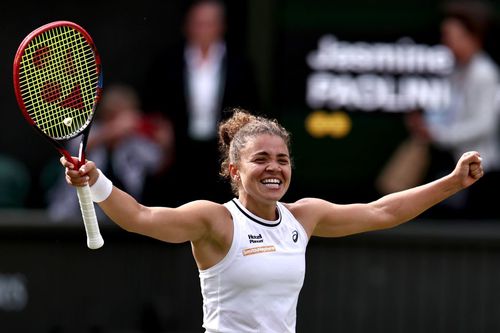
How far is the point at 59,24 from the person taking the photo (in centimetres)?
732

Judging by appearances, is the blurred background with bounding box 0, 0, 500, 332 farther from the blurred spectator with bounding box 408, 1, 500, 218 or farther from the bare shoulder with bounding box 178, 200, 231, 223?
the bare shoulder with bounding box 178, 200, 231, 223

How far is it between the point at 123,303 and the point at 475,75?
3.39 m

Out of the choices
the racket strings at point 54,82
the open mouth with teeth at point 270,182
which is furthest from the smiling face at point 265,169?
the racket strings at point 54,82

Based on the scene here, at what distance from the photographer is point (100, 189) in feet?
22.9

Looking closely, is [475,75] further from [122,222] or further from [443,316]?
[122,222]

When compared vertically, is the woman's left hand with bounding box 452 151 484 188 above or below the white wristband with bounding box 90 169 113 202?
above

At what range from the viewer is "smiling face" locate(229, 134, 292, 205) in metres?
7.53

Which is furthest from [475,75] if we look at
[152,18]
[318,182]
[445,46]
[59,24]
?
[59,24]

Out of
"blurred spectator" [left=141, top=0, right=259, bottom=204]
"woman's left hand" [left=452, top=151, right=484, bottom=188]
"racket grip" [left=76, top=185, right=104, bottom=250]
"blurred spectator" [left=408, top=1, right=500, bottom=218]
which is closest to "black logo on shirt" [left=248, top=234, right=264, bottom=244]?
"racket grip" [left=76, top=185, right=104, bottom=250]

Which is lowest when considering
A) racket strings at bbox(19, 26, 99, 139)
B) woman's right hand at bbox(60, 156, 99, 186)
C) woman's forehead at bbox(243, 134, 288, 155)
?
woman's right hand at bbox(60, 156, 99, 186)

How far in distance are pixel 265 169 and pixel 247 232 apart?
13.0 inches

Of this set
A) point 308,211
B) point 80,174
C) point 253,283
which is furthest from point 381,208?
point 80,174

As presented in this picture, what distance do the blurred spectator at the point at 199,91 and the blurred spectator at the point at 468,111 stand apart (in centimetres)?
153

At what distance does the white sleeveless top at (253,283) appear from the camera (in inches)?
290
